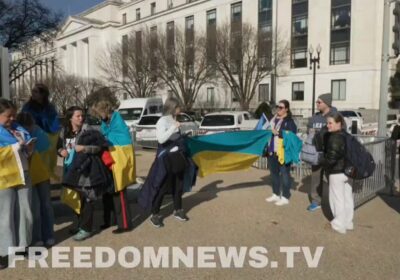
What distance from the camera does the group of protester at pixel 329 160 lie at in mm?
5707

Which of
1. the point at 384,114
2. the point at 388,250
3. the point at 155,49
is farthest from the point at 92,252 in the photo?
the point at 155,49

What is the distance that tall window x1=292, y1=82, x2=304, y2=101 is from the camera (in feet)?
162

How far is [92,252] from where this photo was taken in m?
5.04

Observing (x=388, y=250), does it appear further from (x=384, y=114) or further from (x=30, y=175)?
(x=384, y=114)

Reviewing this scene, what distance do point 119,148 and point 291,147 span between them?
2876mm

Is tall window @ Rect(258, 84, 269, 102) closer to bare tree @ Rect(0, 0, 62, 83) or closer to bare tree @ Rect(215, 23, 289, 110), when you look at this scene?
bare tree @ Rect(215, 23, 289, 110)

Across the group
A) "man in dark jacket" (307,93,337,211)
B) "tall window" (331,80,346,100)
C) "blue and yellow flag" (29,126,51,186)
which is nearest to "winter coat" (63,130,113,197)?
"blue and yellow flag" (29,126,51,186)

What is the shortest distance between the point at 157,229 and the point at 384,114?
656 centimetres

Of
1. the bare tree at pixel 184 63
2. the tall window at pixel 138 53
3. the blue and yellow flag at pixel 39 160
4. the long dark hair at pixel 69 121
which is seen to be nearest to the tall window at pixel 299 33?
the bare tree at pixel 184 63

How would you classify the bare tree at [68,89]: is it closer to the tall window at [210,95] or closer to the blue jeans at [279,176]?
the tall window at [210,95]

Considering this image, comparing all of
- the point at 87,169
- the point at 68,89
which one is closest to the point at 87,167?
the point at 87,169

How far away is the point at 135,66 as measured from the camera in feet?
159

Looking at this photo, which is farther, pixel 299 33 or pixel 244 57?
pixel 299 33

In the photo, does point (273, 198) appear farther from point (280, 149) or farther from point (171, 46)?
point (171, 46)
